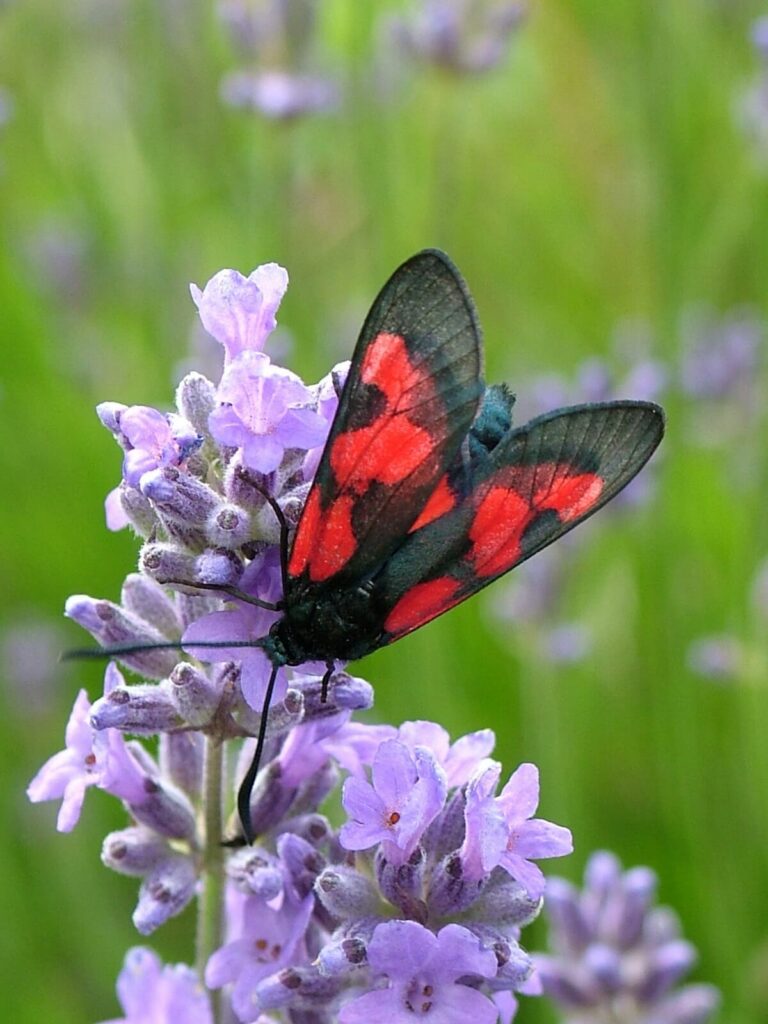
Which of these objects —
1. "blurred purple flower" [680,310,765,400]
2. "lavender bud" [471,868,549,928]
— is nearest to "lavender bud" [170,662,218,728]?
"lavender bud" [471,868,549,928]

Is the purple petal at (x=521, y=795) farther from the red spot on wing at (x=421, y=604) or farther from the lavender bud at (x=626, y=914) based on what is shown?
the lavender bud at (x=626, y=914)

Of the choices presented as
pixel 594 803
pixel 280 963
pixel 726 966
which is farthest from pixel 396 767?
pixel 594 803

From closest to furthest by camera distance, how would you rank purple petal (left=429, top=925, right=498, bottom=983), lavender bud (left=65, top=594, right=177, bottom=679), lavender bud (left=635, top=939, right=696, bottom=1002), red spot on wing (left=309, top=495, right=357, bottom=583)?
purple petal (left=429, top=925, right=498, bottom=983) → red spot on wing (left=309, top=495, right=357, bottom=583) → lavender bud (left=65, top=594, right=177, bottom=679) → lavender bud (left=635, top=939, right=696, bottom=1002)

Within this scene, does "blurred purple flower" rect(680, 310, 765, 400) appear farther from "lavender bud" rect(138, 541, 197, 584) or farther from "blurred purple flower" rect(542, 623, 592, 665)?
"lavender bud" rect(138, 541, 197, 584)

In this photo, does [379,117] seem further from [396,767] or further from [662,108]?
[396,767]

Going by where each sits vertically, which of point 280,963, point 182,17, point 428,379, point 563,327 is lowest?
point 280,963

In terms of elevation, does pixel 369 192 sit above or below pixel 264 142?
below

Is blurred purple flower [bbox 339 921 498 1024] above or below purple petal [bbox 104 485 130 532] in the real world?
below
